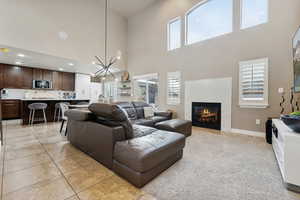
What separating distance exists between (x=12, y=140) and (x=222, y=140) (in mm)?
5085

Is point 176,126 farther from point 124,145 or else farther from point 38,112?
point 38,112

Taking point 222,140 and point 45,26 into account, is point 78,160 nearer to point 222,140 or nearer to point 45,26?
point 222,140

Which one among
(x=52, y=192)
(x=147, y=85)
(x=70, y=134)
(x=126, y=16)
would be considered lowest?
(x=52, y=192)

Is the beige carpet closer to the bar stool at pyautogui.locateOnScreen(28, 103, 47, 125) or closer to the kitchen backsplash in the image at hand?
the bar stool at pyautogui.locateOnScreen(28, 103, 47, 125)

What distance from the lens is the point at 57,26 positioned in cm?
509

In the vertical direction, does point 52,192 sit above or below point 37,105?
below

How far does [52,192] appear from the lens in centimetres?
147

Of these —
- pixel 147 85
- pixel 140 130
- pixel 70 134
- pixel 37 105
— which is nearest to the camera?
pixel 140 130

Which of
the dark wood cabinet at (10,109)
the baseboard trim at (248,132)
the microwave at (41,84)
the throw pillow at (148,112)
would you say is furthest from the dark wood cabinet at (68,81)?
the baseboard trim at (248,132)

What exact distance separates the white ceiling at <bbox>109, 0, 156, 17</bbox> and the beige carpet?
688cm

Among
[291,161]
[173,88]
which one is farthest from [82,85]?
[291,161]

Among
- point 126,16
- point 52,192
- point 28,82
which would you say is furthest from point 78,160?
point 126,16

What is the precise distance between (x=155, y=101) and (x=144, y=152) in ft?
16.3

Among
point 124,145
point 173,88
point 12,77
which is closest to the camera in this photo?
point 124,145
